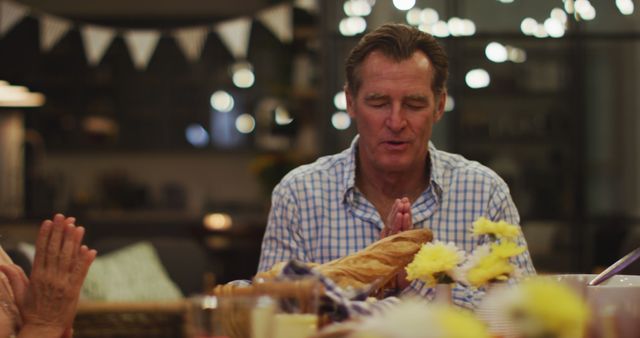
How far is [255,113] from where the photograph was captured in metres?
9.27

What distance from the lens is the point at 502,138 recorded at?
5164 mm

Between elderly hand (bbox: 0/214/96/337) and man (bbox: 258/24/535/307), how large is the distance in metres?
0.47

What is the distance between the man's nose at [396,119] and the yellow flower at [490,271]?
773 mm

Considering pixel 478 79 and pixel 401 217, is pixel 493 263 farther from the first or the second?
pixel 478 79

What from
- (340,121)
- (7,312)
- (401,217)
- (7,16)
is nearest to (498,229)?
(401,217)

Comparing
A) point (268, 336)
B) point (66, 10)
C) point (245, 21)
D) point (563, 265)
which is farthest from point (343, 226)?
point (66, 10)

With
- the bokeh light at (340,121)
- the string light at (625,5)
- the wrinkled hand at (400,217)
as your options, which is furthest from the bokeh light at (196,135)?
the wrinkled hand at (400,217)

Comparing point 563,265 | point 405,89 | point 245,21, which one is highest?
point 245,21

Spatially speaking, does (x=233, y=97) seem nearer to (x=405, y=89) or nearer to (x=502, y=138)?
(x=502, y=138)

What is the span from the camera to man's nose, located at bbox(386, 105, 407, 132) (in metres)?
2.02

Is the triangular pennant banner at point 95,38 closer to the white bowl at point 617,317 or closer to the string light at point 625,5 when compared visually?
the string light at point 625,5

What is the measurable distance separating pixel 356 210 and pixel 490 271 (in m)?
0.92

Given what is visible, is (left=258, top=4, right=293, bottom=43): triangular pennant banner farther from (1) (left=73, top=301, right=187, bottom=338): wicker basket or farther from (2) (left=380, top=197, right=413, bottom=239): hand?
(2) (left=380, top=197, right=413, bottom=239): hand

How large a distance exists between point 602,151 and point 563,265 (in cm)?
60
